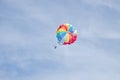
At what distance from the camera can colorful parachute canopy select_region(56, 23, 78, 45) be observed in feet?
194

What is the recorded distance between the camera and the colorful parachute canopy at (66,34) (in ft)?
194

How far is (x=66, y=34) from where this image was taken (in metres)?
60.0

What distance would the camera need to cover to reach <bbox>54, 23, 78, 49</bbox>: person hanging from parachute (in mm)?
59147

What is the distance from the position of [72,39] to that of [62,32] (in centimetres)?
303

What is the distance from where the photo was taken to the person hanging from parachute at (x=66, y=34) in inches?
2329

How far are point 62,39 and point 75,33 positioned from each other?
10.8 ft

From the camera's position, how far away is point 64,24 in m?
60.9

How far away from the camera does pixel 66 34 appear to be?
197 feet

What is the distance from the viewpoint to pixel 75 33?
59031 mm

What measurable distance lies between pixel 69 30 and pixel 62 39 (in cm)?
257

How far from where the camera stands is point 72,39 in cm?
5928

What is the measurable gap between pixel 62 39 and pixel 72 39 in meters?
2.30

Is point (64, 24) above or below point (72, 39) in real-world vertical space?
above

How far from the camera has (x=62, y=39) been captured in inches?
→ 2355
